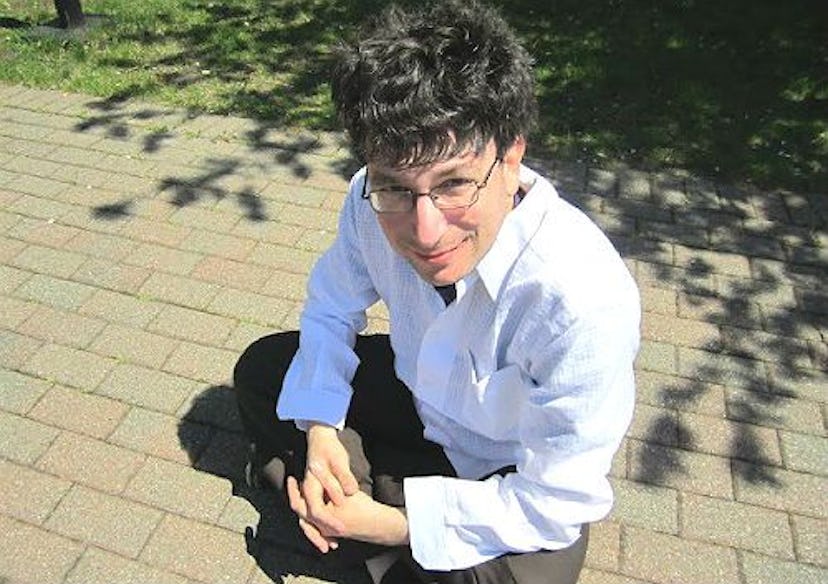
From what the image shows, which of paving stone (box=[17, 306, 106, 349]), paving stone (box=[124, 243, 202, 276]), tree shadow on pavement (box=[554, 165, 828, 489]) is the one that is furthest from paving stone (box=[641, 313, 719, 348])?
paving stone (box=[17, 306, 106, 349])

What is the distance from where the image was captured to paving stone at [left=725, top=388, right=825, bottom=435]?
3.08 m

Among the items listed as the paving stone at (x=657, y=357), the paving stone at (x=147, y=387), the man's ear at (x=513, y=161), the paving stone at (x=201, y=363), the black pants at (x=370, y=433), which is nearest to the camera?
the man's ear at (x=513, y=161)

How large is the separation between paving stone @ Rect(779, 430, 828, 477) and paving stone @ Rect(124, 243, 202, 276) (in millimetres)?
2748

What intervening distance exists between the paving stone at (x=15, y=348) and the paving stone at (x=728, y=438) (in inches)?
107

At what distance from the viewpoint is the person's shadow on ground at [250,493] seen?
2518mm

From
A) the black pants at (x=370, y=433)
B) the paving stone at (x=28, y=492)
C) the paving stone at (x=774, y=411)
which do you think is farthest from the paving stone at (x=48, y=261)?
the paving stone at (x=774, y=411)

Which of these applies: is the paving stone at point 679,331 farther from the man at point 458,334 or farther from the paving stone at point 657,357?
the man at point 458,334

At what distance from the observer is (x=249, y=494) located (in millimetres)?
2732

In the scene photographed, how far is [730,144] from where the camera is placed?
16.1ft

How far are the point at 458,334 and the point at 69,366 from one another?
6.52 feet

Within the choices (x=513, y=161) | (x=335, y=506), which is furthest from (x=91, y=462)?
(x=513, y=161)

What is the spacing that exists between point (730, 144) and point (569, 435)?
3.76 meters

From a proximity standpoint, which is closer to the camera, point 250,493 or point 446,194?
point 446,194

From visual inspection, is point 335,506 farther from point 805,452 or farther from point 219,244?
point 219,244
